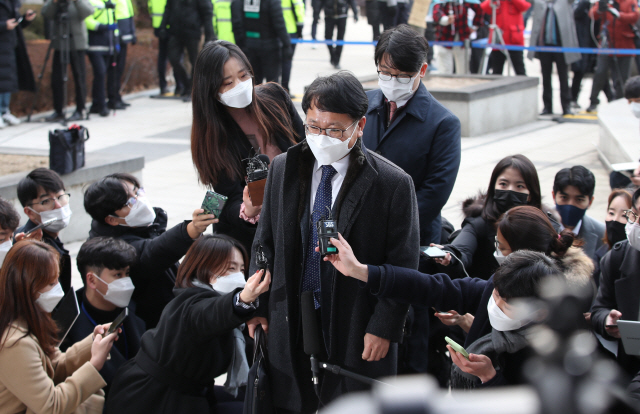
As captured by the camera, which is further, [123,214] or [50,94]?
[50,94]

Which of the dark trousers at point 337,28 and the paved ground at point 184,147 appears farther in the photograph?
the dark trousers at point 337,28

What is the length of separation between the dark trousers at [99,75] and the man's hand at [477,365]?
9822 mm

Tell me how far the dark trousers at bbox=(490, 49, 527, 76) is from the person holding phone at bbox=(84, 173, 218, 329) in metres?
9.46

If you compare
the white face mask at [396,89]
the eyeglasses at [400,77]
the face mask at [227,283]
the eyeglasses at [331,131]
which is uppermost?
the eyeglasses at [400,77]

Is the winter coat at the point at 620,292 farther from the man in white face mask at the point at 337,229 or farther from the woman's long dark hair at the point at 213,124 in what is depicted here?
the woman's long dark hair at the point at 213,124

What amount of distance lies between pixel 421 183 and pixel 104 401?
1804mm

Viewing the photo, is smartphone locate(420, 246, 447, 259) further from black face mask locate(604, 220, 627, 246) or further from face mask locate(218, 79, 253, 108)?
black face mask locate(604, 220, 627, 246)

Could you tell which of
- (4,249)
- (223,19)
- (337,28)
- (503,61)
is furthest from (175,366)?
(337,28)

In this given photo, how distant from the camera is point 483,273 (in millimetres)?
3496

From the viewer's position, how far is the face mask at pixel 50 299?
309 cm

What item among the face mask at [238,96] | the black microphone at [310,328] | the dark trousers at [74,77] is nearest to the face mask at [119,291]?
the face mask at [238,96]

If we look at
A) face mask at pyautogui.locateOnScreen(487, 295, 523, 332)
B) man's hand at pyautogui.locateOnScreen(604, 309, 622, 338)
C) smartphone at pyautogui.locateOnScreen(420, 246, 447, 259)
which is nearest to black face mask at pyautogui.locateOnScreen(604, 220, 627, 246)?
man's hand at pyautogui.locateOnScreen(604, 309, 622, 338)

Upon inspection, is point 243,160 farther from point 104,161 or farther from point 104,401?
point 104,161

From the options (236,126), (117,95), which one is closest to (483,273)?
(236,126)
